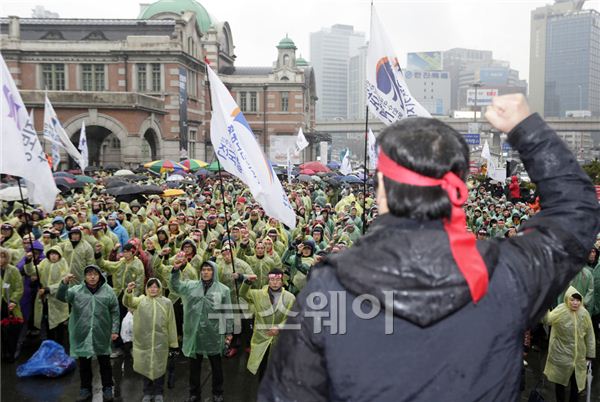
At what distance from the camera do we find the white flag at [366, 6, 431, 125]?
7730 millimetres

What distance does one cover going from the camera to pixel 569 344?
6.16 metres

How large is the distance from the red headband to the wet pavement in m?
5.73

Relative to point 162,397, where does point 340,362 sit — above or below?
above

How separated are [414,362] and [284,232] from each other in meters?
9.93

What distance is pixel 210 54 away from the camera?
47750 mm

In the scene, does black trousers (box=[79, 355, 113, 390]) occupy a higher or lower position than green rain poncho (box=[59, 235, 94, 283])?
lower

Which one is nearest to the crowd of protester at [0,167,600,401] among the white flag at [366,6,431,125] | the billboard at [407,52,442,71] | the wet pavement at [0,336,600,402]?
the wet pavement at [0,336,600,402]

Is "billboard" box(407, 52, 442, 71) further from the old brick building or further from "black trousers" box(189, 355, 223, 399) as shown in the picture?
"black trousers" box(189, 355, 223, 399)

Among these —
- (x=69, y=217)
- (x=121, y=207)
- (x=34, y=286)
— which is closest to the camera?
(x=34, y=286)

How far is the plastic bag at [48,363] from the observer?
698 cm

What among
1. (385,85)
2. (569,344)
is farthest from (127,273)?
(569,344)

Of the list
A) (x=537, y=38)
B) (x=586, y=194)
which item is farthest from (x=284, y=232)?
(x=537, y=38)

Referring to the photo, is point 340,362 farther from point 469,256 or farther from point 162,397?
point 162,397

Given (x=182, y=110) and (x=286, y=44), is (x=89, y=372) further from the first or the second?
(x=286, y=44)
